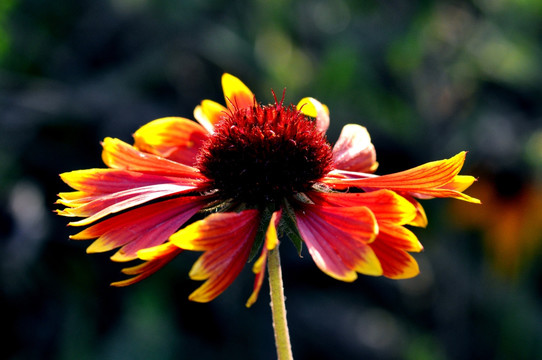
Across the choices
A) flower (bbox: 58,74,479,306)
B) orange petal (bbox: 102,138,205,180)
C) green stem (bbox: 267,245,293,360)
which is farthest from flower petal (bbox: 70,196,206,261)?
green stem (bbox: 267,245,293,360)

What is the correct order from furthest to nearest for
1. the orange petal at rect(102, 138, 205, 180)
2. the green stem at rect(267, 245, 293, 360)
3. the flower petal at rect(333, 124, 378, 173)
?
1. the flower petal at rect(333, 124, 378, 173)
2. the orange petal at rect(102, 138, 205, 180)
3. the green stem at rect(267, 245, 293, 360)

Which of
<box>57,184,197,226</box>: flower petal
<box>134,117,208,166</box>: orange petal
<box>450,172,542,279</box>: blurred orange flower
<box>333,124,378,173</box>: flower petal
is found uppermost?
<box>450,172,542,279</box>: blurred orange flower

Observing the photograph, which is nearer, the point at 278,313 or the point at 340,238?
the point at 278,313

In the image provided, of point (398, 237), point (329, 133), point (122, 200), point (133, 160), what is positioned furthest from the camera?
point (329, 133)

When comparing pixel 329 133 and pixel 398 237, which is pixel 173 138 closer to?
pixel 398 237

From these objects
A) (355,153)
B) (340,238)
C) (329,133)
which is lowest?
(340,238)

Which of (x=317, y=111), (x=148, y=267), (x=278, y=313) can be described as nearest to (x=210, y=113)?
(x=317, y=111)

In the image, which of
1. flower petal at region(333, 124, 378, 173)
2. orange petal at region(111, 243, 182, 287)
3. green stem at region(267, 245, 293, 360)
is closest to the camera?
green stem at region(267, 245, 293, 360)

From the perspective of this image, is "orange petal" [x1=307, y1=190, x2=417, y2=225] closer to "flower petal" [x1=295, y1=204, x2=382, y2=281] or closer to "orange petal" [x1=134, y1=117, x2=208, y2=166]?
"flower petal" [x1=295, y1=204, x2=382, y2=281]
